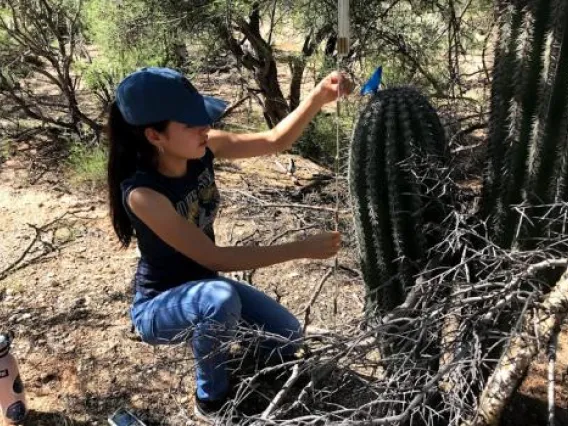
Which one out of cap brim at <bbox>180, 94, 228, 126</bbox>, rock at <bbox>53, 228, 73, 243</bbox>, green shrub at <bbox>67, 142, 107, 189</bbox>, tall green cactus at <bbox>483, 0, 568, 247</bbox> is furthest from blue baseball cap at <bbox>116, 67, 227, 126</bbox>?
green shrub at <bbox>67, 142, 107, 189</bbox>

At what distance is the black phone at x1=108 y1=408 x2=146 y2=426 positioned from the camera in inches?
86.1

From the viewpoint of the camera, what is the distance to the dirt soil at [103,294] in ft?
7.66

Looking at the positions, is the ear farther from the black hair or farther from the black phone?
the black phone

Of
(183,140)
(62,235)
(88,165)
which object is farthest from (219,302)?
(88,165)

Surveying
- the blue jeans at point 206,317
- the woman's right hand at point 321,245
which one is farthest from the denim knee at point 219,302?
the woman's right hand at point 321,245

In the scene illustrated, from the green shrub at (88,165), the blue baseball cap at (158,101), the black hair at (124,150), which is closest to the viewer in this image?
the blue baseball cap at (158,101)

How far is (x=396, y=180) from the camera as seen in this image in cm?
180

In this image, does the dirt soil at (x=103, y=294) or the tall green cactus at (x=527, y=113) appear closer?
the tall green cactus at (x=527, y=113)

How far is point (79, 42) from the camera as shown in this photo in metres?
5.49

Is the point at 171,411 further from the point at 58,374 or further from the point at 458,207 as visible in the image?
the point at 458,207

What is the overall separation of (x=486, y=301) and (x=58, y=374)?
1737mm

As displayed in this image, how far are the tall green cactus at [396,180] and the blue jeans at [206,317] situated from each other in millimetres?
403

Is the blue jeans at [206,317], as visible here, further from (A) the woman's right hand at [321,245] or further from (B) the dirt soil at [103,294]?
(A) the woman's right hand at [321,245]

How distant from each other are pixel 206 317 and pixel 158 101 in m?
0.66
